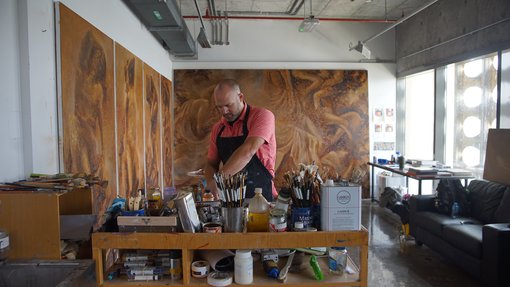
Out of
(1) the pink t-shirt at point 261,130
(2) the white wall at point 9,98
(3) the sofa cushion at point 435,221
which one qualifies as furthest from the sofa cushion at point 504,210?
(2) the white wall at point 9,98

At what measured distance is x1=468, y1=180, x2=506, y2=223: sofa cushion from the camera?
137 inches

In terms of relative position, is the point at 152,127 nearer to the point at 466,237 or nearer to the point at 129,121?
the point at 129,121

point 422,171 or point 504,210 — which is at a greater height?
point 422,171

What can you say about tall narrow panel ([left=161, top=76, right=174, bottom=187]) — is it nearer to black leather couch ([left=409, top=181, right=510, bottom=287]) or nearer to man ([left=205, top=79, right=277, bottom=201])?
man ([left=205, top=79, right=277, bottom=201])

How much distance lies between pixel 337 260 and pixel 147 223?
0.78 metres

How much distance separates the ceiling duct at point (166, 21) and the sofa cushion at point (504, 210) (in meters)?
3.96

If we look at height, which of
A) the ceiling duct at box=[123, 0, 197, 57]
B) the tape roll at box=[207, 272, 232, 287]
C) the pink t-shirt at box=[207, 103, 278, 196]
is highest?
the ceiling duct at box=[123, 0, 197, 57]

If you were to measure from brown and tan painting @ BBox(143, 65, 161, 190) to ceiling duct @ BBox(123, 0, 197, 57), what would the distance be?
511 mm

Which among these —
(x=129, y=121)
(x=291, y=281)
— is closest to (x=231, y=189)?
(x=291, y=281)

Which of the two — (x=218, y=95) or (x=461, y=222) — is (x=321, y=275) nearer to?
(x=218, y=95)

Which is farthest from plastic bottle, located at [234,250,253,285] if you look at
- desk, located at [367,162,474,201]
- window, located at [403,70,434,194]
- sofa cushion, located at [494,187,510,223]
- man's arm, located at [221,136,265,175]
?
window, located at [403,70,434,194]

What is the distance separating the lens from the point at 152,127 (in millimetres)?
4527

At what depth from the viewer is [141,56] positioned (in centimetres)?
407

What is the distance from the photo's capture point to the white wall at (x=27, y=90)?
5.61 feet
